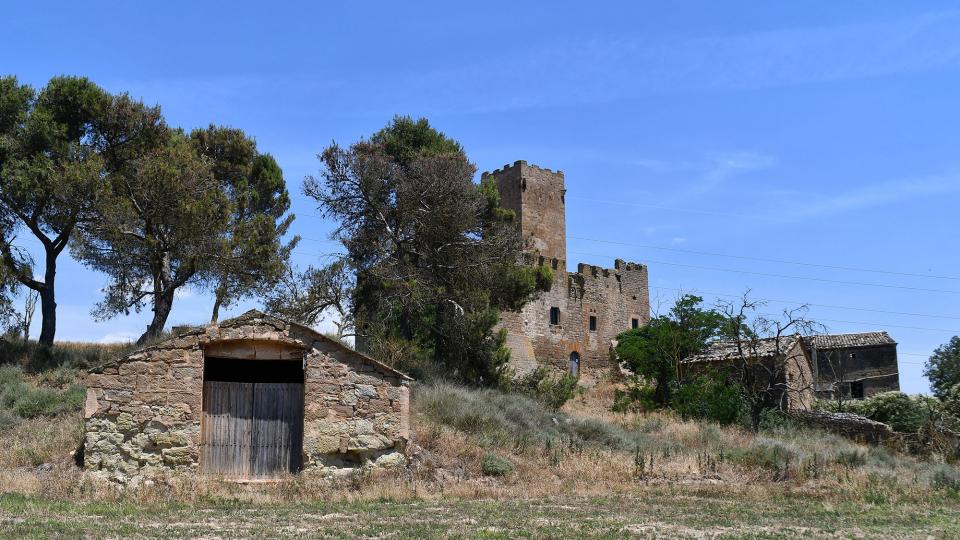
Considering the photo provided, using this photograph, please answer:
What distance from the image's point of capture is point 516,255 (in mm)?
29750

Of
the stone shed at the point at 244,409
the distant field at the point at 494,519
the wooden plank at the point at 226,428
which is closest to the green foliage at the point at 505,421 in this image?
the stone shed at the point at 244,409

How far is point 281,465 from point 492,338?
1418 cm

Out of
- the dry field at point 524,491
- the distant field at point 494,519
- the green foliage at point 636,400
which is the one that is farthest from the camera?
the green foliage at point 636,400

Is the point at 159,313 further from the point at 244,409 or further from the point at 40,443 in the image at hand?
the point at 244,409

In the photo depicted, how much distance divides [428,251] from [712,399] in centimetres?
974

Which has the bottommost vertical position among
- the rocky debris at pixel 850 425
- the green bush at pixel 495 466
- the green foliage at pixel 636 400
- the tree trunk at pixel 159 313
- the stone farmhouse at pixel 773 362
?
the green bush at pixel 495 466

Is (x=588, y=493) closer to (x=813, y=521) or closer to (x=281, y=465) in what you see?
(x=813, y=521)

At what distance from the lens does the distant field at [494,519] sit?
11.1 m

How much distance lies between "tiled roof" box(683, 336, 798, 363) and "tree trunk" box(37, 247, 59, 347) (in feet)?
67.6

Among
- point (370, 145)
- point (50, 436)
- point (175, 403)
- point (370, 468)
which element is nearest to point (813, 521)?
point (370, 468)

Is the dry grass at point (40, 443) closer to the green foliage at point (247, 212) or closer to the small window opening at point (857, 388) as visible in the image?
the green foliage at point (247, 212)

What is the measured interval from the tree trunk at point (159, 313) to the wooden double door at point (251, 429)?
10.6 meters

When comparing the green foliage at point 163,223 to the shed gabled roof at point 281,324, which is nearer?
the shed gabled roof at point 281,324

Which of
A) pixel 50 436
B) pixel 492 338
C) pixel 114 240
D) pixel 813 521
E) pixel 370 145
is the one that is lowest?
pixel 813 521
